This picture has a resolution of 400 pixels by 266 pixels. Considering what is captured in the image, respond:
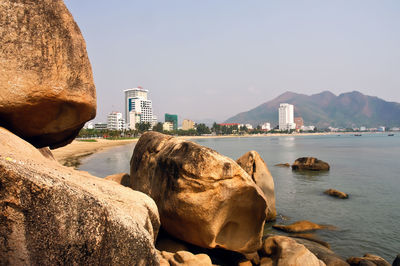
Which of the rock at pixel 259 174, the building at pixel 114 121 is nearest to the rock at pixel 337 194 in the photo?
the rock at pixel 259 174

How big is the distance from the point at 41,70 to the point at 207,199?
4.27 meters

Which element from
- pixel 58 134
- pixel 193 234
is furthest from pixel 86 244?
pixel 193 234

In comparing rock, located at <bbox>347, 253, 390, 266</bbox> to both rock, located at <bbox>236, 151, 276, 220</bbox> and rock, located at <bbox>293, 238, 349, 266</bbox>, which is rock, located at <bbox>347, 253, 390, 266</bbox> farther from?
rock, located at <bbox>236, 151, 276, 220</bbox>

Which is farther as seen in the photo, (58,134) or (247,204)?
(247,204)

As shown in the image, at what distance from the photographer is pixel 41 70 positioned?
15.9 feet

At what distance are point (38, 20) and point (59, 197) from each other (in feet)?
11.2

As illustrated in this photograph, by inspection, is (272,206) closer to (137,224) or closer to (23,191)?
(137,224)

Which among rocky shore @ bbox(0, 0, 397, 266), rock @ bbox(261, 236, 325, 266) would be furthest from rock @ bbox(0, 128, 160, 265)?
rock @ bbox(261, 236, 325, 266)

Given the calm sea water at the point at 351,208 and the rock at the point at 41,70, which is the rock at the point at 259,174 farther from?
the rock at the point at 41,70

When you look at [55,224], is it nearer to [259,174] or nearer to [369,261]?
[369,261]

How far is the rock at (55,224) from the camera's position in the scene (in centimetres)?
271

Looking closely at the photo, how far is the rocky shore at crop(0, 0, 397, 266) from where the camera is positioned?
283 cm

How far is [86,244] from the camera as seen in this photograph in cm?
297

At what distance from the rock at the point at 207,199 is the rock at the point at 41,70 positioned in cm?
255
